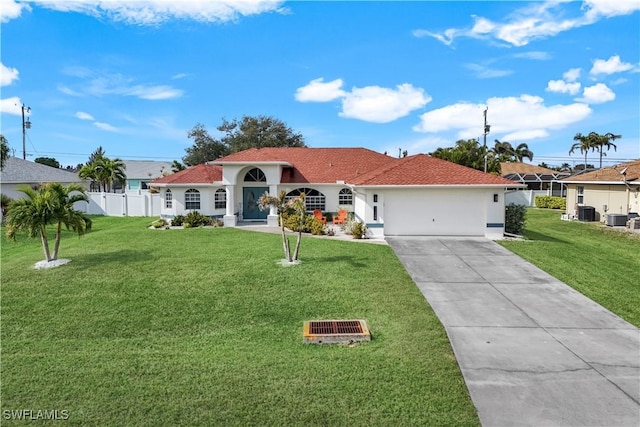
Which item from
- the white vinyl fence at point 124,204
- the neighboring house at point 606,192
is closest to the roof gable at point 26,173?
the white vinyl fence at point 124,204

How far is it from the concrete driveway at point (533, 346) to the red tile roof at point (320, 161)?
13.3 metres

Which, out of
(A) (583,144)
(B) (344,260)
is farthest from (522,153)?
(B) (344,260)

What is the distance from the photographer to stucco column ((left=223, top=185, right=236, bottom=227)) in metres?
22.5

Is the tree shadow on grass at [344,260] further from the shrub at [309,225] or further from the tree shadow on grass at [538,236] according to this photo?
the tree shadow on grass at [538,236]

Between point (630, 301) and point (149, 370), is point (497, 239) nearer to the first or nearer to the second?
point (630, 301)

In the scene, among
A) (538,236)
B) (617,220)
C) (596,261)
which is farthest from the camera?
(617,220)

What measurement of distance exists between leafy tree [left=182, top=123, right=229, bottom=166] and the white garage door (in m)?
33.1

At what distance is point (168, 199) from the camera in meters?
24.5

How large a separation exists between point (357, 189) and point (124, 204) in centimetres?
2093

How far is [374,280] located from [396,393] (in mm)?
5346

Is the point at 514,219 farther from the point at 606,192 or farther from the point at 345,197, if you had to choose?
the point at 606,192

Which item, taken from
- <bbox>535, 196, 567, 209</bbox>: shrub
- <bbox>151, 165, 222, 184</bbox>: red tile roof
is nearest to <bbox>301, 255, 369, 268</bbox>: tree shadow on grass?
<bbox>151, 165, 222, 184</bbox>: red tile roof

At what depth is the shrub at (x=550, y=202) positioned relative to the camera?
3681cm

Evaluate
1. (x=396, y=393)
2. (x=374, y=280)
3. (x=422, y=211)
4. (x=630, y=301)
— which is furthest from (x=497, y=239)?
(x=396, y=393)
